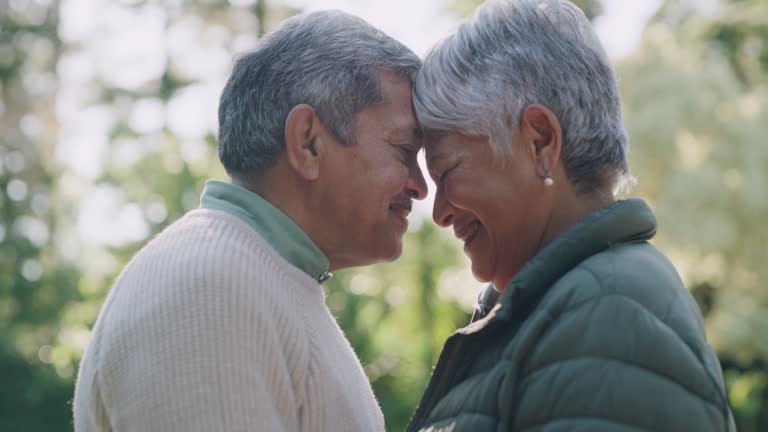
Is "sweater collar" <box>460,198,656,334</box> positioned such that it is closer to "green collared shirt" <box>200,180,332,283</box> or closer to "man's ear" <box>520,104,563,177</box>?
"man's ear" <box>520,104,563,177</box>

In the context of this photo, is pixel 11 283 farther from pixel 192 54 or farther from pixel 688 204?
pixel 688 204

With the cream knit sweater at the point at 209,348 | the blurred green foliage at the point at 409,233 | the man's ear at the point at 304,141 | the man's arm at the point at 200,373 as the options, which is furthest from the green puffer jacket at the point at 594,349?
the blurred green foliage at the point at 409,233

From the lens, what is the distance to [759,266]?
52.3ft

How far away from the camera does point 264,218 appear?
2842 millimetres

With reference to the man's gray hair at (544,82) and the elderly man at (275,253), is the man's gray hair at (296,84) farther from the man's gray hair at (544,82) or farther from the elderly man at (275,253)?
the man's gray hair at (544,82)

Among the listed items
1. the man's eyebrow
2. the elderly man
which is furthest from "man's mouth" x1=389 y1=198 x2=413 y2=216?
the man's eyebrow

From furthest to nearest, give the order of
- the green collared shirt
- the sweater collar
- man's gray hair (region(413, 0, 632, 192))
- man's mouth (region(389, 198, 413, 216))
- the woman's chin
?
man's mouth (region(389, 198, 413, 216)), the woman's chin, the green collared shirt, man's gray hair (region(413, 0, 632, 192)), the sweater collar

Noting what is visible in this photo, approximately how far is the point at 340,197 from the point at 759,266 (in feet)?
46.7

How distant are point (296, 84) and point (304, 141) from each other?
16cm

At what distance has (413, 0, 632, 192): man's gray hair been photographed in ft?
8.71

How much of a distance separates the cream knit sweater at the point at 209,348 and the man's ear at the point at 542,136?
734 mm

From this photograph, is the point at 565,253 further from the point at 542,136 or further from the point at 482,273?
the point at 482,273

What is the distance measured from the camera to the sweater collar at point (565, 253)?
8.16ft

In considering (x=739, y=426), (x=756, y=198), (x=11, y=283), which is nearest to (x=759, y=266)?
(x=756, y=198)
